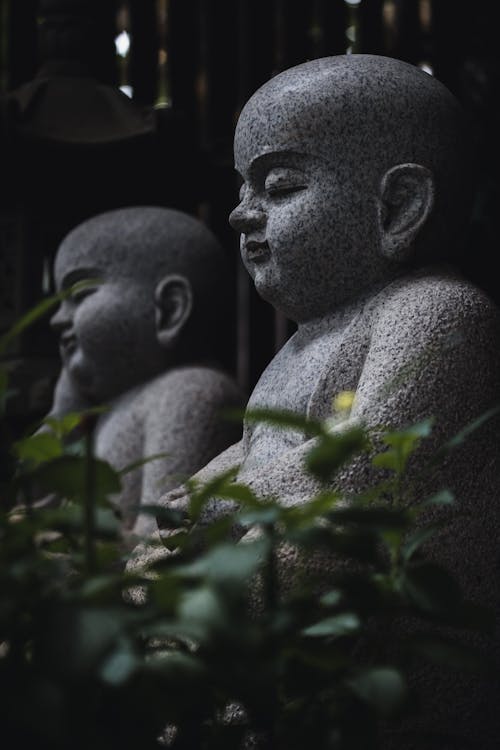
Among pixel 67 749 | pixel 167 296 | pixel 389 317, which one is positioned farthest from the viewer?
pixel 167 296

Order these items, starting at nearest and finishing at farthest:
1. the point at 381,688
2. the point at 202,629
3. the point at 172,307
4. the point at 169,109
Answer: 1. the point at 202,629
2. the point at 381,688
3. the point at 172,307
4. the point at 169,109

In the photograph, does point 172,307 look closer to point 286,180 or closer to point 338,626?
point 286,180

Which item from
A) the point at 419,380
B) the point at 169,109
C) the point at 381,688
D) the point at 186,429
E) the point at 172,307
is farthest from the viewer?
the point at 169,109

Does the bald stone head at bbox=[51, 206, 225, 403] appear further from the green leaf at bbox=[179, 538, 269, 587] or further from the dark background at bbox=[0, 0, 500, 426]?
the green leaf at bbox=[179, 538, 269, 587]

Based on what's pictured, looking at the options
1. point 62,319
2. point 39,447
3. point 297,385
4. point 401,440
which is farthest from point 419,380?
point 62,319

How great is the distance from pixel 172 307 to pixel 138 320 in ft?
0.45

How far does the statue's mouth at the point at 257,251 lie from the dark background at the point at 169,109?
4.85 ft

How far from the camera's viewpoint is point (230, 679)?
121 cm

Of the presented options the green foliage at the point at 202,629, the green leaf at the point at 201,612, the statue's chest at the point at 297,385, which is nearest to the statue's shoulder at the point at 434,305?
the statue's chest at the point at 297,385

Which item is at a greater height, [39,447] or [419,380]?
[39,447]

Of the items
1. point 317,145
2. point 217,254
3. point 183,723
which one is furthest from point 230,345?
point 183,723

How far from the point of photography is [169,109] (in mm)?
4547

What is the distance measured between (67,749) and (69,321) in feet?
11.1

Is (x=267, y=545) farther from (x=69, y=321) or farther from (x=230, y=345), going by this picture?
(x=230, y=345)
